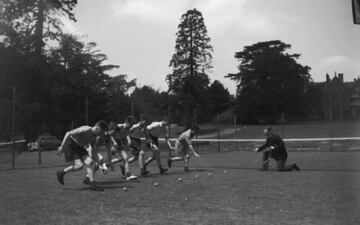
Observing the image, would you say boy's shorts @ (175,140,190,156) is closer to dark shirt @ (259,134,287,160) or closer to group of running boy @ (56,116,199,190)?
group of running boy @ (56,116,199,190)

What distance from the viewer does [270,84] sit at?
80.4 meters

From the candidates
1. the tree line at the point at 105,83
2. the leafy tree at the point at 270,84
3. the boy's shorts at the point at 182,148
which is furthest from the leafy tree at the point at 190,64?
the boy's shorts at the point at 182,148

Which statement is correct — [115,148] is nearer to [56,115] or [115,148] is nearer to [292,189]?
[292,189]

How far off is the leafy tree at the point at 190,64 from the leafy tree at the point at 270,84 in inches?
664

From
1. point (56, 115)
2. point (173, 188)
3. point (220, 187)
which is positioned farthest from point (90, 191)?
point (56, 115)

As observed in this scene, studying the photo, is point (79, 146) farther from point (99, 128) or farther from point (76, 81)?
point (76, 81)

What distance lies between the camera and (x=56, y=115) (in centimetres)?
4481

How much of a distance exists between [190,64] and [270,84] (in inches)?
874

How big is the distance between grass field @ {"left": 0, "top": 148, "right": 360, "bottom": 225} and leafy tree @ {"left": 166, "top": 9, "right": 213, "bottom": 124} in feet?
160

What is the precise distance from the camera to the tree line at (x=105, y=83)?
36.5m

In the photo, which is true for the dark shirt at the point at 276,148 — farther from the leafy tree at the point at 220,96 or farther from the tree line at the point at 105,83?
the leafy tree at the point at 220,96

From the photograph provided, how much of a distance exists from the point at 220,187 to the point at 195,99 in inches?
2054

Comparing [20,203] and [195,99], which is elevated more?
[195,99]

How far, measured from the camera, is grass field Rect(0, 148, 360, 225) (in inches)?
299
